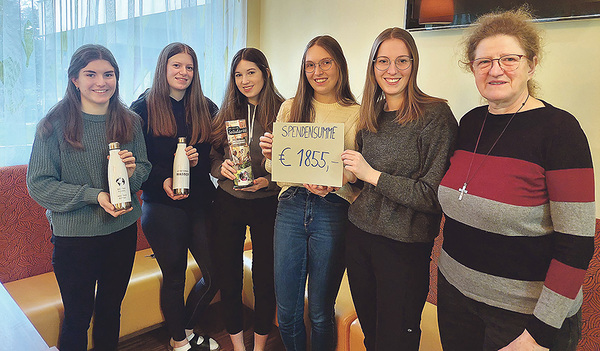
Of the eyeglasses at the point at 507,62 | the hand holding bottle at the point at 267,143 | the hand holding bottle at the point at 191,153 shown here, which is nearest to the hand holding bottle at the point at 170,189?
the hand holding bottle at the point at 191,153

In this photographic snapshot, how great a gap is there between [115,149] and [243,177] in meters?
0.47

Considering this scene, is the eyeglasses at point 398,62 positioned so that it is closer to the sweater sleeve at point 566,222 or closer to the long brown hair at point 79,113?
the sweater sleeve at point 566,222

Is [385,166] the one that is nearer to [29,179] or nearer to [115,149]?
[115,149]

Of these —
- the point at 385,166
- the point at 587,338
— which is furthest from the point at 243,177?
the point at 587,338

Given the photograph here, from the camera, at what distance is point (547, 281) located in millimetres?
874

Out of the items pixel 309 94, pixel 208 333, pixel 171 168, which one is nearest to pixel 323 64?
pixel 309 94

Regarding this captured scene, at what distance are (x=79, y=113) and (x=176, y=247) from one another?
68 centimetres

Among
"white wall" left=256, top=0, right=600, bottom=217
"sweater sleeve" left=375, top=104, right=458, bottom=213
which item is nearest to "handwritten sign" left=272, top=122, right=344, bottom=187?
"sweater sleeve" left=375, top=104, right=458, bottom=213

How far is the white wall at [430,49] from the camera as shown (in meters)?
1.60

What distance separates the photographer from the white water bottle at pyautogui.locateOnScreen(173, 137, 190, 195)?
5.26 feet

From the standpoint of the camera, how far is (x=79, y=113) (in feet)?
4.72

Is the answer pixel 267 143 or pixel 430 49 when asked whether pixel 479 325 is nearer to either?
pixel 267 143

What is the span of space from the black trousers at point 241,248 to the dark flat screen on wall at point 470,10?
1.24 meters

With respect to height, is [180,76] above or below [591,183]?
above
